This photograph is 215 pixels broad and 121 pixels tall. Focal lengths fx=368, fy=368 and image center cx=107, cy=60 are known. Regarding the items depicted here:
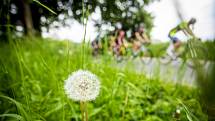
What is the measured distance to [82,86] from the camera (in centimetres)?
111

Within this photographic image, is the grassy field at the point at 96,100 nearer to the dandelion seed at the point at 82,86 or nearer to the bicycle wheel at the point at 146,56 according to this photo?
the dandelion seed at the point at 82,86

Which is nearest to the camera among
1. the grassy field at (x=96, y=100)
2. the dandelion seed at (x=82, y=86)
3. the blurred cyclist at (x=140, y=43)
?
the dandelion seed at (x=82, y=86)

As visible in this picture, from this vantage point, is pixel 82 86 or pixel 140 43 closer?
pixel 82 86

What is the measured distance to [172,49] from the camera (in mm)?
4613

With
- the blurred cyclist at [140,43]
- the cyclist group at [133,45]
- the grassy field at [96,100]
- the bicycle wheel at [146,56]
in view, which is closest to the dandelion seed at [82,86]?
the grassy field at [96,100]

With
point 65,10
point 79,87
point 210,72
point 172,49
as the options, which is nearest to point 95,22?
point 65,10

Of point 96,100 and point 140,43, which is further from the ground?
point 140,43

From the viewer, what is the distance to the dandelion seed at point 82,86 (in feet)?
3.56

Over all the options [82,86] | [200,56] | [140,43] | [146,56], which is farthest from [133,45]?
[200,56]

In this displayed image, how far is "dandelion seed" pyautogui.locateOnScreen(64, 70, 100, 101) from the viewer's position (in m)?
1.08

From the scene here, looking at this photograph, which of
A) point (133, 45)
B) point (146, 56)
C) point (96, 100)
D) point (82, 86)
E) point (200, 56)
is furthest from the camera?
point (146, 56)

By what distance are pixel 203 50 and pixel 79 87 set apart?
1.72ft

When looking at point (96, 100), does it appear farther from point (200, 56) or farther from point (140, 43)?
point (140, 43)

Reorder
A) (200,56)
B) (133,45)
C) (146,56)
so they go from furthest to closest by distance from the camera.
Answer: (146,56), (133,45), (200,56)
